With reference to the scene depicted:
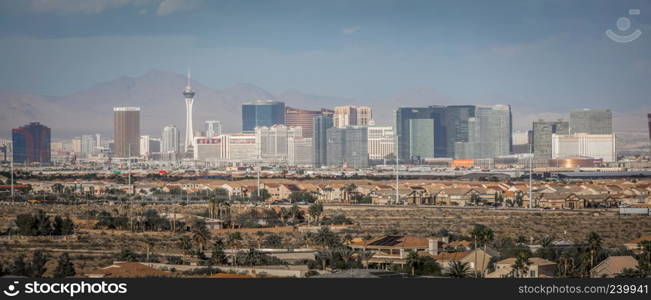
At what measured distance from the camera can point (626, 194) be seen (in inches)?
2346

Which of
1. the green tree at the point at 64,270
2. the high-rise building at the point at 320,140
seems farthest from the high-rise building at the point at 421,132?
the green tree at the point at 64,270

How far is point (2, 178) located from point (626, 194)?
42334mm

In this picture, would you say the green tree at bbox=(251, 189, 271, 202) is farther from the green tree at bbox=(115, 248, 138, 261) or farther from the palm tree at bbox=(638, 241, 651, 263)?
the palm tree at bbox=(638, 241, 651, 263)

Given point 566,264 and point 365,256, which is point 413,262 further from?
point 566,264

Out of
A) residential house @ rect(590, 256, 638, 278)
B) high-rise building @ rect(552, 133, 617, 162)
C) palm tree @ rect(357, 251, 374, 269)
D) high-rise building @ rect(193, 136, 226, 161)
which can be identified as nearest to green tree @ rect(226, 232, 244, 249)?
palm tree @ rect(357, 251, 374, 269)

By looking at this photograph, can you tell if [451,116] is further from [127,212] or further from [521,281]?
[521,281]

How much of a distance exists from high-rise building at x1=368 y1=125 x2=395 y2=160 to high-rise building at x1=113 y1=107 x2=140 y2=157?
42.1 m

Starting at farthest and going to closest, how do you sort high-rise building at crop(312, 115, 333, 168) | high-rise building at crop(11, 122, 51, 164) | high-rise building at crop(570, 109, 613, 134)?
high-rise building at crop(312, 115, 333, 168)
high-rise building at crop(570, 109, 613, 134)
high-rise building at crop(11, 122, 51, 164)

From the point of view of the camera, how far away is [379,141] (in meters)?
178

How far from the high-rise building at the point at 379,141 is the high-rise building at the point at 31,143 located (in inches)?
2099

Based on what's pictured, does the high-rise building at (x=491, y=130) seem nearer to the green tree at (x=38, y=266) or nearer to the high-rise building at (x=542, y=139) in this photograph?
the high-rise building at (x=542, y=139)

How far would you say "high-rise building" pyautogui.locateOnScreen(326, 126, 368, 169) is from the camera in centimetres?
16075

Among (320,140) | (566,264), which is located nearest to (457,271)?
(566,264)

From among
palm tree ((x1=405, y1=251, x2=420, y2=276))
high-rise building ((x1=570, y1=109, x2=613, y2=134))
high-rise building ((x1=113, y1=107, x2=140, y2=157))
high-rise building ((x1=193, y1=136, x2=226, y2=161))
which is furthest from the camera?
high-rise building ((x1=113, y1=107, x2=140, y2=157))
